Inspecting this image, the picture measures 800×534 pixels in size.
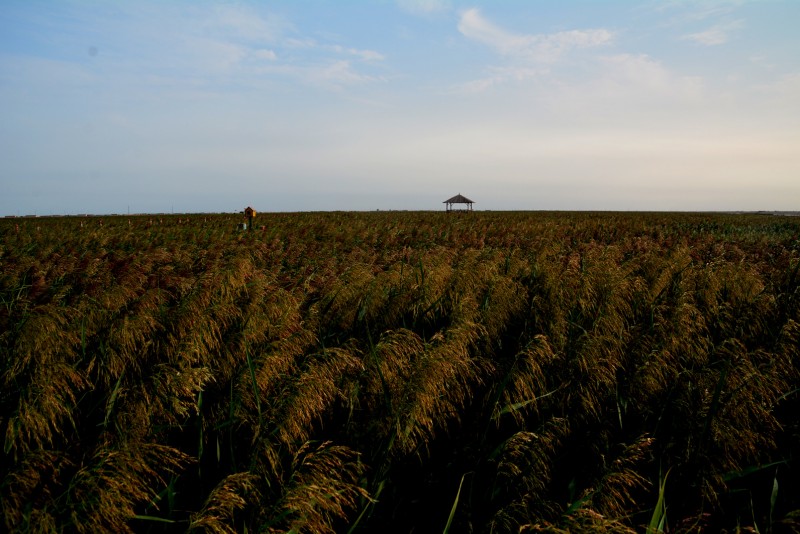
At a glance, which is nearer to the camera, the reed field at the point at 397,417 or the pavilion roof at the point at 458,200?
the reed field at the point at 397,417

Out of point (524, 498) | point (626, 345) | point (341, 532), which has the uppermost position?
point (626, 345)

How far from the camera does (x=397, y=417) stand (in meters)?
3.93

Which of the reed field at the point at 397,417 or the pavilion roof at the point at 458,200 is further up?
the pavilion roof at the point at 458,200

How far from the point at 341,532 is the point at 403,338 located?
6.45ft

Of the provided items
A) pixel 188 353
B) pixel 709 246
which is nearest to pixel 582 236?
pixel 709 246

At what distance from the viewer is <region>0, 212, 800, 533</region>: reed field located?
3219mm

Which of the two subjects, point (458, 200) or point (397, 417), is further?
point (458, 200)

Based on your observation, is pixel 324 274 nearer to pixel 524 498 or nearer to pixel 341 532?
pixel 341 532

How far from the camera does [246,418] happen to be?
14.3 ft

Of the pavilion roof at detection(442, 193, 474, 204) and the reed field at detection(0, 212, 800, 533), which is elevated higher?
the pavilion roof at detection(442, 193, 474, 204)

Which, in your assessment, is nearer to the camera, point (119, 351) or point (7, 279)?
point (119, 351)

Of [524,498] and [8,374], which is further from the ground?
[8,374]

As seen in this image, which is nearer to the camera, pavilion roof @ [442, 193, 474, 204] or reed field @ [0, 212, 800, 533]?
reed field @ [0, 212, 800, 533]

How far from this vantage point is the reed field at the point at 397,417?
322cm
